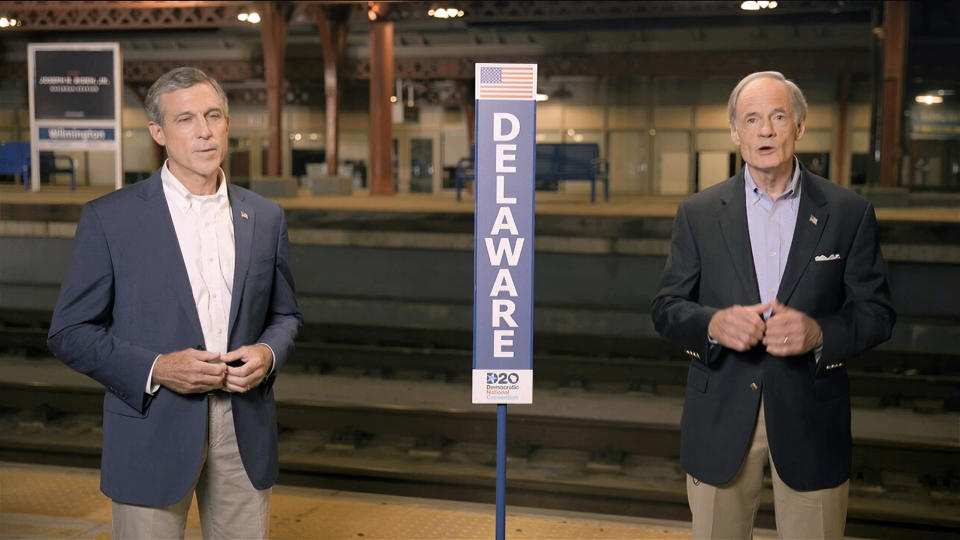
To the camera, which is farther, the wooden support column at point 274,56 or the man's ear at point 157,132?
the wooden support column at point 274,56

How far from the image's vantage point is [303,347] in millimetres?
8305

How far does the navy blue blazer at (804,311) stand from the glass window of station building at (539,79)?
17579 millimetres

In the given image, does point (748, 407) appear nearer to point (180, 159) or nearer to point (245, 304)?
point (245, 304)

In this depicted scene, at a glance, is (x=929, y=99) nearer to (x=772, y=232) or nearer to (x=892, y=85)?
(x=892, y=85)

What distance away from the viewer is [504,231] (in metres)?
2.84

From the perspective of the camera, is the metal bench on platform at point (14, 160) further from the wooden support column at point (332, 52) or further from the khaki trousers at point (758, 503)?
the khaki trousers at point (758, 503)

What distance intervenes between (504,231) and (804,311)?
2.93 ft

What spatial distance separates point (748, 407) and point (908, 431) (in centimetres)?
416

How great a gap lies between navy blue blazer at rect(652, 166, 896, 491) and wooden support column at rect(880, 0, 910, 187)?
14944mm

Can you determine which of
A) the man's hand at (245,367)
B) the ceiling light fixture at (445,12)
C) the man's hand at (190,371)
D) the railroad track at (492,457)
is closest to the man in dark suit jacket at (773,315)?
the man's hand at (245,367)

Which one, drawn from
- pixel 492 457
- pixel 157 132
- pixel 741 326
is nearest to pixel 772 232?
pixel 741 326

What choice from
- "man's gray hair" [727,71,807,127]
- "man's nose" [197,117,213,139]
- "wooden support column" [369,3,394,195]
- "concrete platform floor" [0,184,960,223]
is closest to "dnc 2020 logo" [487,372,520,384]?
"man's gray hair" [727,71,807,127]

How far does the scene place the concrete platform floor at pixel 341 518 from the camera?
4598mm

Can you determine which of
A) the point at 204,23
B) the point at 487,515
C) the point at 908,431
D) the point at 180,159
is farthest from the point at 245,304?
the point at 204,23
